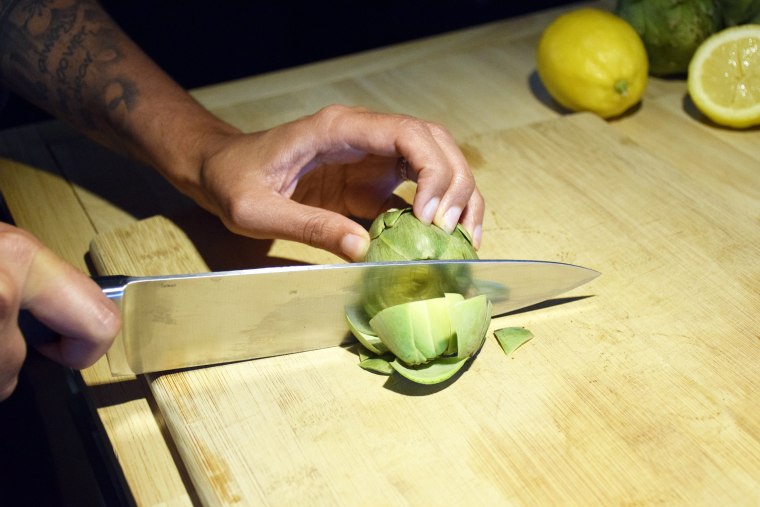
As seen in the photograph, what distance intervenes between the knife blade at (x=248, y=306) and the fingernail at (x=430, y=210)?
0.39 ft

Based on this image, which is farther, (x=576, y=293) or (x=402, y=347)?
(x=576, y=293)

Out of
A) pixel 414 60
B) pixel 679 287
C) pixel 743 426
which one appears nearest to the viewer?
pixel 743 426

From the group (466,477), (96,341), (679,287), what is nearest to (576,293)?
(679,287)

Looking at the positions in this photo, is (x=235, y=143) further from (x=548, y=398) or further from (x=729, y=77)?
(x=729, y=77)

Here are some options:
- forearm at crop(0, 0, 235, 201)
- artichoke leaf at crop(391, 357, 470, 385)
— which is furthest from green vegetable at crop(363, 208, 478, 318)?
forearm at crop(0, 0, 235, 201)

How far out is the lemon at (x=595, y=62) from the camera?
6.75ft

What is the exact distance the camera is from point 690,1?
2178 mm

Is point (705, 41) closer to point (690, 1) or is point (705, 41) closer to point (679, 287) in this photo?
point (690, 1)

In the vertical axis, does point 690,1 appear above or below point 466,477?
above

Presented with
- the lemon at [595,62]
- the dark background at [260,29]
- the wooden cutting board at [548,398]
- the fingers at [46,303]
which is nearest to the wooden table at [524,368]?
the wooden cutting board at [548,398]

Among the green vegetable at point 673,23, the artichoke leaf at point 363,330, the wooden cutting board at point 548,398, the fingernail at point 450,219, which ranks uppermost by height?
the green vegetable at point 673,23

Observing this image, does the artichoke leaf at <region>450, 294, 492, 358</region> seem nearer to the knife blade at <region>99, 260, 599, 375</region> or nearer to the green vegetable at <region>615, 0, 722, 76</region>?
the knife blade at <region>99, 260, 599, 375</region>

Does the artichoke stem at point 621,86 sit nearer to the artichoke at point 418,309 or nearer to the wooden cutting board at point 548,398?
the wooden cutting board at point 548,398

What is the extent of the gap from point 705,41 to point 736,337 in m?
0.99
